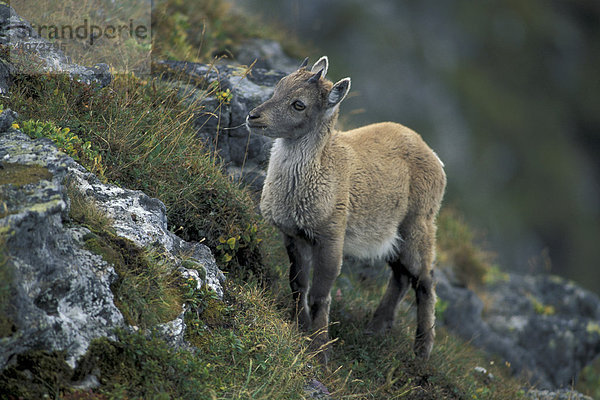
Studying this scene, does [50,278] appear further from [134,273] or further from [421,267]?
[421,267]

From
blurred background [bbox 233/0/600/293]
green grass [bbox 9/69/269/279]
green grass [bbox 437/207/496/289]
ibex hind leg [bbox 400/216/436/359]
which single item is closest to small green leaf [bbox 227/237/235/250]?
green grass [bbox 9/69/269/279]

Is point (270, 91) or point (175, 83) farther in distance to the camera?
point (270, 91)

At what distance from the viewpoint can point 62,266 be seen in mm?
4219

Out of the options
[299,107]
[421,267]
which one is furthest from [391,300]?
[299,107]

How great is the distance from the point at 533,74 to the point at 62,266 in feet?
113

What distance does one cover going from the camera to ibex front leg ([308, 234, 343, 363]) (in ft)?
21.5

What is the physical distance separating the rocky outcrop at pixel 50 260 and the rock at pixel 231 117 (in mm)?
2979

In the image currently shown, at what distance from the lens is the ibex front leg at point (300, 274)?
6785mm

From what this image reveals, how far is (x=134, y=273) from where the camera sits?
480 centimetres

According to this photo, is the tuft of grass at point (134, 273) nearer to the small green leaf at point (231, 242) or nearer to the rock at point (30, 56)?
the small green leaf at point (231, 242)

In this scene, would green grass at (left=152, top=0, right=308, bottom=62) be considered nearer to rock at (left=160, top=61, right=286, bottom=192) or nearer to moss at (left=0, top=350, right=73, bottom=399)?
rock at (left=160, top=61, right=286, bottom=192)

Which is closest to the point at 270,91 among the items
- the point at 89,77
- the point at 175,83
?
the point at 175,83

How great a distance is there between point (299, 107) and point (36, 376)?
4.04m

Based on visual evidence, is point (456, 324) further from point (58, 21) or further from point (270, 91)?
point (58, 21)
